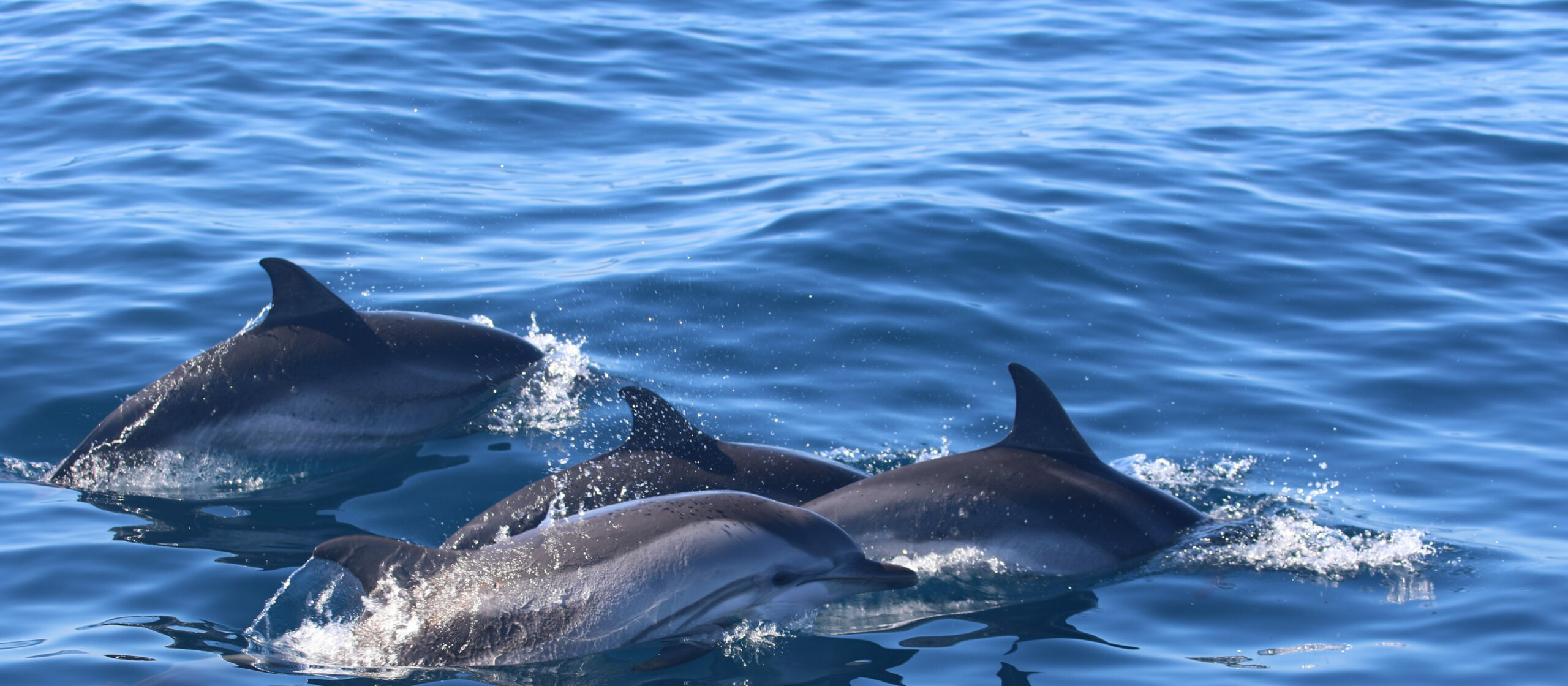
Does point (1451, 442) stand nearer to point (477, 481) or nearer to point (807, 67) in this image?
point (477, 481)

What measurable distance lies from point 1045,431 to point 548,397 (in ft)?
12.2

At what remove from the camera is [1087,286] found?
1215 cm

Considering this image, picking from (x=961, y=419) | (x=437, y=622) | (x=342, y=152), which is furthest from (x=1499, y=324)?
(x=342, y=152)

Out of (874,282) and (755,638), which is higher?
(874,282)

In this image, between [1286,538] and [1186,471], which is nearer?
[1286,538]

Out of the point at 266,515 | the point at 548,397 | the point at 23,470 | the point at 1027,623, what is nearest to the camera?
the point at 1027,623

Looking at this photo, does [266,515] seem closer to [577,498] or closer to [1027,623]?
[577,498]

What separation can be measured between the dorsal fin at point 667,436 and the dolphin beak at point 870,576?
1.15 metres

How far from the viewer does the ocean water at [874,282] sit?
682 centimetres

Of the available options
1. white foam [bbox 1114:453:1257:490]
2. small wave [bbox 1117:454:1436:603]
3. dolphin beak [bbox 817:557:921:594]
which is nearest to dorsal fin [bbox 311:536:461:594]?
dolphin beak [bbox 817:557:921:594]

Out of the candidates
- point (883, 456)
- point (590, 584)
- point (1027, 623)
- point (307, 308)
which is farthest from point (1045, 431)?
point (307, 308)

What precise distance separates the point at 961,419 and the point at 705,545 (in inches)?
153

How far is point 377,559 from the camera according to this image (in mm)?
5914

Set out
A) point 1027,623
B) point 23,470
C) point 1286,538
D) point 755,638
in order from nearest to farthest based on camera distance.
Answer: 1. point 755,638
2. point 1027,623
3. point 1286,538
4. point 23,470
